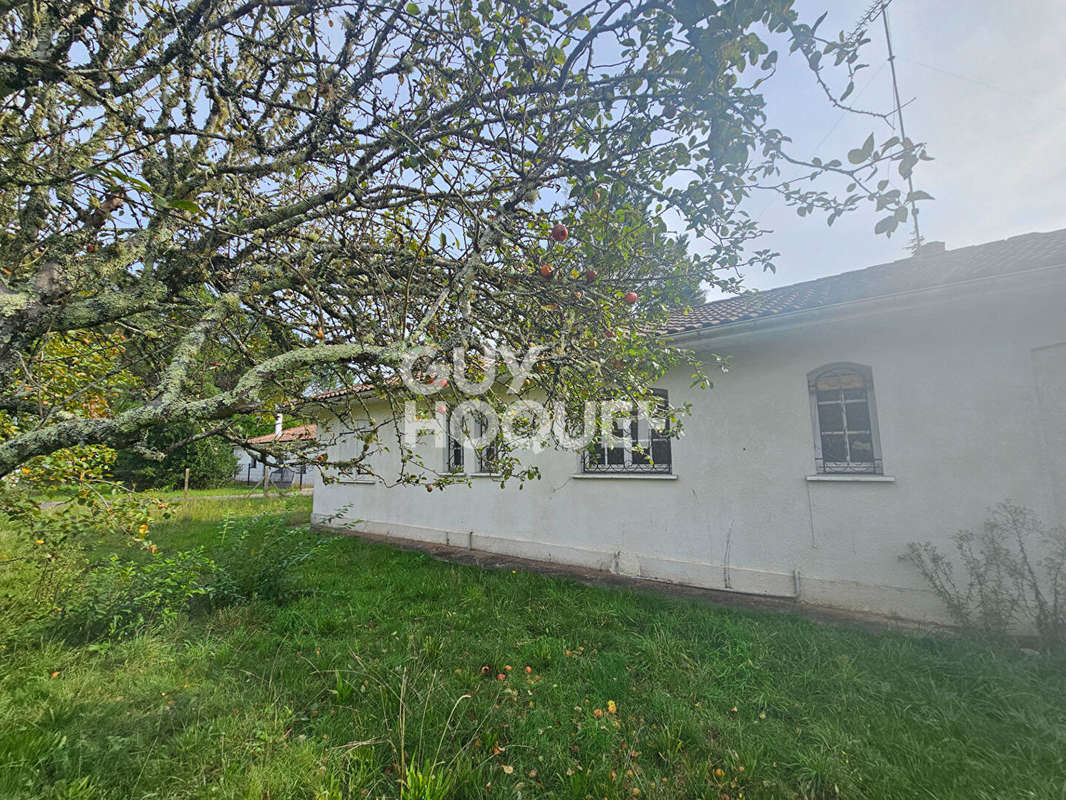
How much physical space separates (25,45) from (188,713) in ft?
11.4

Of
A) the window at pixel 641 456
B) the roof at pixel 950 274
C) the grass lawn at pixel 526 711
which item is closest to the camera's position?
the grass lawn at pixel 526 711

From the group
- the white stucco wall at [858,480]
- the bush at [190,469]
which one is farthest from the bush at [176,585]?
the bush at [190,469]

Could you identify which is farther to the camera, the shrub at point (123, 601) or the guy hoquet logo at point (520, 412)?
the shrub at point (123, 601)

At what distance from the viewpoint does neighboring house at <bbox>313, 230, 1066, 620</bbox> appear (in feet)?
13.4

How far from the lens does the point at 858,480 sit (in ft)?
15.5

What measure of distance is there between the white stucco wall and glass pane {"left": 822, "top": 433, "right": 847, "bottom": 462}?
21cm

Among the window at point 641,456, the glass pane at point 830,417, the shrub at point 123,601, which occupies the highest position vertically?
the glass pane at point 830,417

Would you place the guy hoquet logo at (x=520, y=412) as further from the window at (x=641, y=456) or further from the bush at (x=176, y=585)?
the window at (x=641, y=456)

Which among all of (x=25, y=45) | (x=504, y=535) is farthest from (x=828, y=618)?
(x=25, y=45)

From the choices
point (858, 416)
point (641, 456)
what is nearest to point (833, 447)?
point (858, 416)

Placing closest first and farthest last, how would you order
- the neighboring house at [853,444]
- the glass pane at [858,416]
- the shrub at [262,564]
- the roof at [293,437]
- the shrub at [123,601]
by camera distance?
the roof at [293,437] → the shrub at [123,601] → the neighboring house at [853,444] → the shrub at [262,564] → the glass pane at [858,416]

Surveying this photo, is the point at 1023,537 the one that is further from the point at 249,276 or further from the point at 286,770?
the point at 249,276

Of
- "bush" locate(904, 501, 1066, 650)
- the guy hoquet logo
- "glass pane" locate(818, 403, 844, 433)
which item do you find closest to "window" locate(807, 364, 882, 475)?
"glass pane" locate(818, 403, 844, 433)

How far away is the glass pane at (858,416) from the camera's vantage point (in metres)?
4.93
